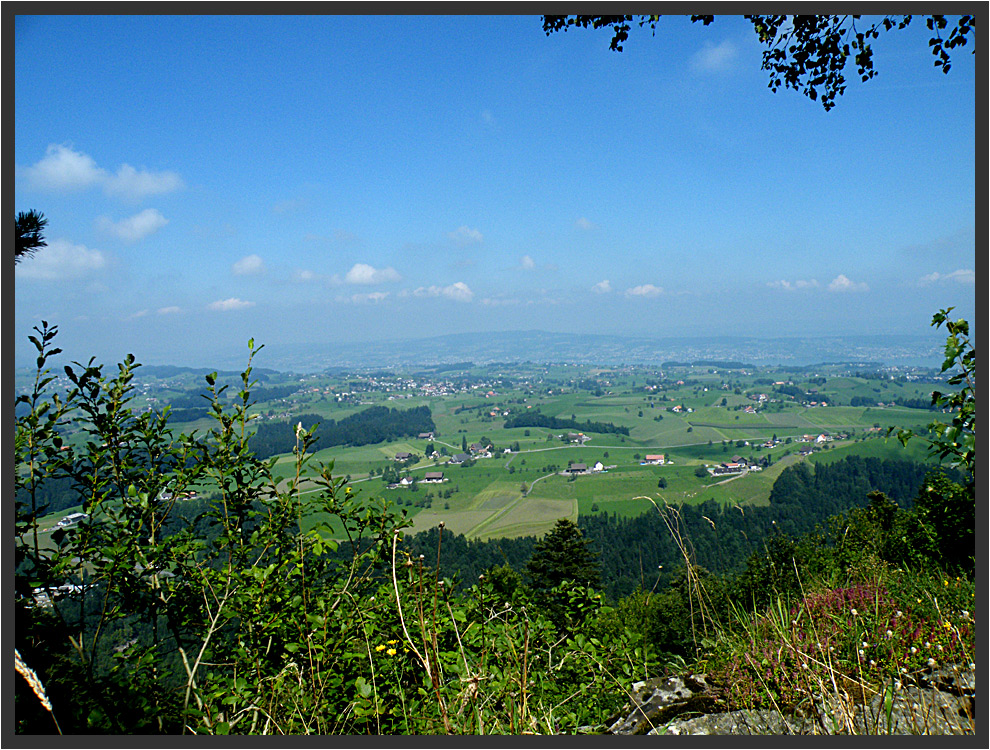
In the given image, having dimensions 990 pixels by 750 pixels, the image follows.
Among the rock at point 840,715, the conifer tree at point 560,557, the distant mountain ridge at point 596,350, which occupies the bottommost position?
the conifer tree at point 560,557

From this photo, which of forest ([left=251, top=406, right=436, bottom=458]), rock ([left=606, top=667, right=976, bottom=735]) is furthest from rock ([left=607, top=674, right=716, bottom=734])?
forest ([left=251, top=406, right=436, bottom=458])

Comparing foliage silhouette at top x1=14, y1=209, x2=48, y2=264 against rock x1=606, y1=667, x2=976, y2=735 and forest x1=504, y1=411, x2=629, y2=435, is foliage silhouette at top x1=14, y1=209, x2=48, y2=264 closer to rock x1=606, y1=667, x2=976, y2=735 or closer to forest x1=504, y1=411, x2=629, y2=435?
rock x1=606, y1=667, x2=976, y2=735

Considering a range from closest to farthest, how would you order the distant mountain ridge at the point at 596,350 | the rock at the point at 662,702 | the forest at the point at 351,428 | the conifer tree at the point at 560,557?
the rock at the point at 662,702, the forest at the point at 351,428, the distant mountain ridge at the point at 596,350, the conifer tree at the point at 560,557

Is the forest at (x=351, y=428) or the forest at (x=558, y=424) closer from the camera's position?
the forest at (x=351, y=428)

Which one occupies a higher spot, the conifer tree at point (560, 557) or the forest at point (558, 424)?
the forest at point (558, 424)

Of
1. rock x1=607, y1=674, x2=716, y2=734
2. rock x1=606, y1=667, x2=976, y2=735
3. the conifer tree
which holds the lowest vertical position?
the conifer tree

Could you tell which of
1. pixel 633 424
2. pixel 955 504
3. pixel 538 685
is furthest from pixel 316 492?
pixel 633 424

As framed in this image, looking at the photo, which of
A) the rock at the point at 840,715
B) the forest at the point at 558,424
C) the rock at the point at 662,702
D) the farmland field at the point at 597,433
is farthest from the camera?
the forest at the point at 558,424

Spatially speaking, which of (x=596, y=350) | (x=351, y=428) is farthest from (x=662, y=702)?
(x=596, y=350)

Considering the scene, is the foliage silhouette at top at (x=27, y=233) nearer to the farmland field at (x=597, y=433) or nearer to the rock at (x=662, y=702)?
the farmland field at (x=597, y=433)

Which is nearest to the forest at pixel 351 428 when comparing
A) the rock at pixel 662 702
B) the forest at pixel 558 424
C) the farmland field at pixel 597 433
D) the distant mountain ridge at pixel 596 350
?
the farmland field at pixel 597 433

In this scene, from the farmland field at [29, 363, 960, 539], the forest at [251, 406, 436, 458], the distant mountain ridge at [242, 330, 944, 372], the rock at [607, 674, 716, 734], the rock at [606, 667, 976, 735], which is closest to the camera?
the rock at [606, 667, 976, 735]

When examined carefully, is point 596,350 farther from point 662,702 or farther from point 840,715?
point 840,715

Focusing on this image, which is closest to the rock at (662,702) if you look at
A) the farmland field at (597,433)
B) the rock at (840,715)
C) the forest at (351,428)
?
the rock at (840,715)
